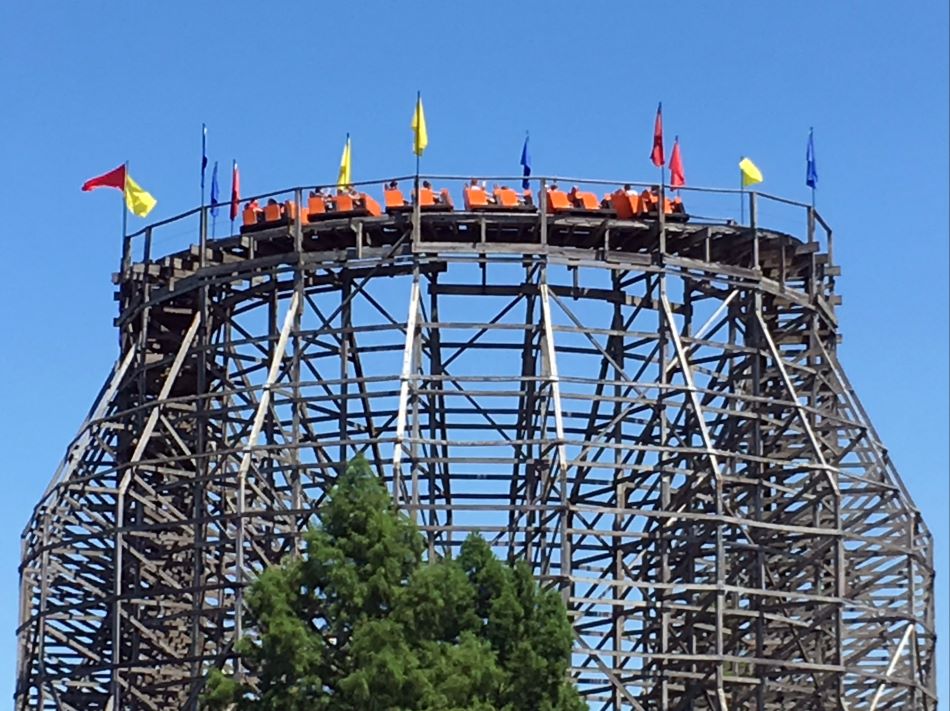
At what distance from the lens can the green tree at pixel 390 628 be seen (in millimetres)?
54344

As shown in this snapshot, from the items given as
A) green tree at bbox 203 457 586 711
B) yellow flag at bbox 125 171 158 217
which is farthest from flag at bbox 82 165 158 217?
green tree at bbox 203 457 586 711

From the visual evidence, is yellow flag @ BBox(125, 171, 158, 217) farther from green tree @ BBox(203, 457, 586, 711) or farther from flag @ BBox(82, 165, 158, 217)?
green tree @ BBox(203, 457, 586, 711)

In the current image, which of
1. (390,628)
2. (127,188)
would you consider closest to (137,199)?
(127,188)

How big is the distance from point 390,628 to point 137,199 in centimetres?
2306

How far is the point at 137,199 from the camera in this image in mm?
74250

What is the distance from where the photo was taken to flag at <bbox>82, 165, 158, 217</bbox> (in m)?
73.9

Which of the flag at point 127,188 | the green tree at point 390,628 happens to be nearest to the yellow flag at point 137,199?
the flag at point 127,188

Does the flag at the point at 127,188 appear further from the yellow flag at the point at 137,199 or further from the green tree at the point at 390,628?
the green tree at the point at 390,628

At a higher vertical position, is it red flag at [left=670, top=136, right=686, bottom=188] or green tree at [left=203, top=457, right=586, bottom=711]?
red flag at [left=670, top=136, right=686, bottom=188]

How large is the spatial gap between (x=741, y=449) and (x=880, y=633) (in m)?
7.49

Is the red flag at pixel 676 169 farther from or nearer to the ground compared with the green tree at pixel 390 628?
farther from the ground

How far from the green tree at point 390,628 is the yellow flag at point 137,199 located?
61.5 ft

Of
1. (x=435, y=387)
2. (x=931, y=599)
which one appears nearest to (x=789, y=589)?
(x=931, y=599)

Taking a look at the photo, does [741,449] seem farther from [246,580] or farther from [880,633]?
[246,580]
